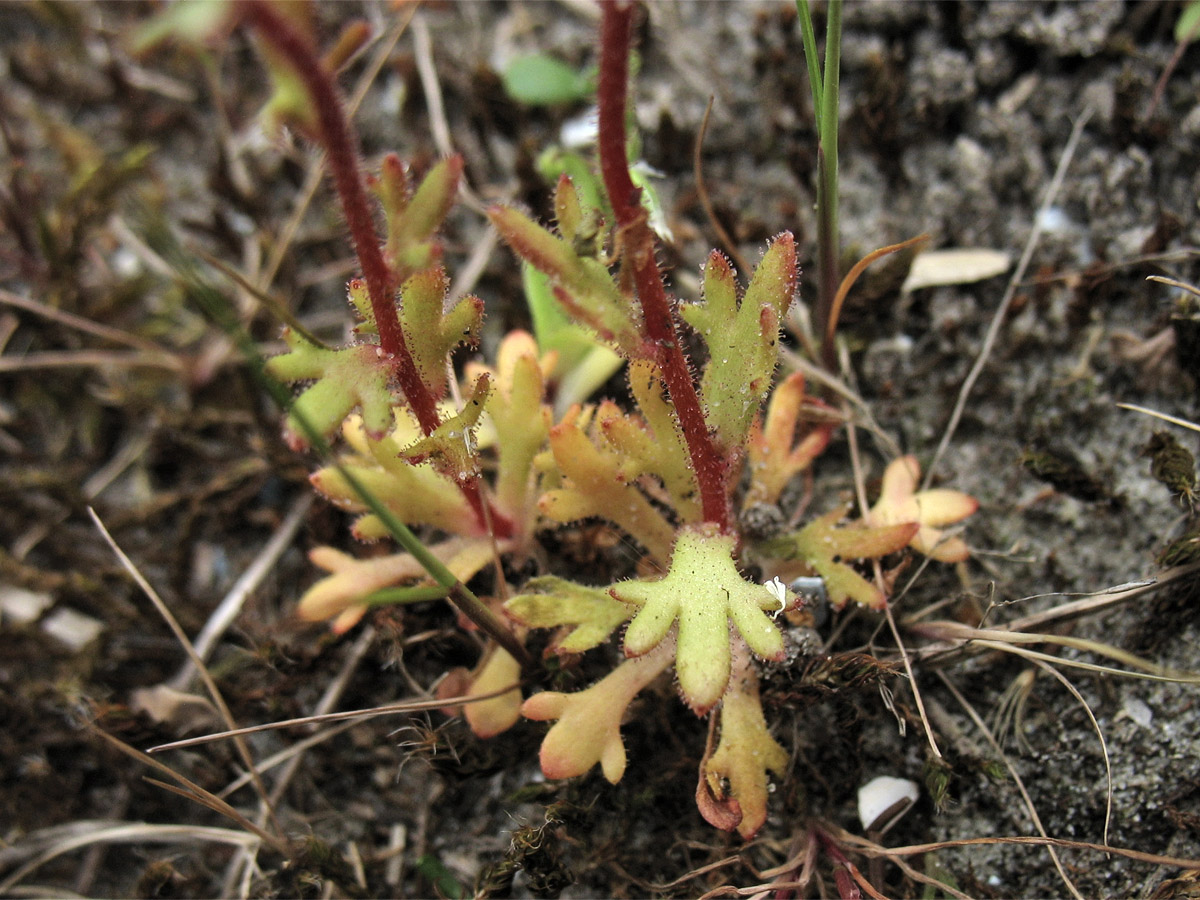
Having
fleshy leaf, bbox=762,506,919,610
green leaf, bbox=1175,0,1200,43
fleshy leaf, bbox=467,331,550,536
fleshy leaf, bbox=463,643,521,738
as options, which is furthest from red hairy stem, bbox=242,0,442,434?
green leaf, bbox=1175,0,1200,43

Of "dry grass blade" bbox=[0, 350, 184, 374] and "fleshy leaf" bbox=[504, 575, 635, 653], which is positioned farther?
"dry grass blade" bbox=[0, 350, 184, 374]

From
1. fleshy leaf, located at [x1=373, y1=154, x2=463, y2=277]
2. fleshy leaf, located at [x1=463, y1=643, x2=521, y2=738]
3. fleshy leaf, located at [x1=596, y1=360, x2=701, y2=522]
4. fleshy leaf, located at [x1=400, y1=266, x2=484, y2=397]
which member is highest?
fleshy leaf, located at [x1=373, y1=154, x2=463, y2=277]

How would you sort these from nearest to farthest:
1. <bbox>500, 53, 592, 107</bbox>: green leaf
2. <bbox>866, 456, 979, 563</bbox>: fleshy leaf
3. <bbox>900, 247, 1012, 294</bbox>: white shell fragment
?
<bbox>866, 456, 979, 563</bbox>: fleshy leaf
<bbox>900, 247, 1012, 294</bbox>: white shell fragment
<bbox>500, 53, 592, 107</bbox>: green leaf

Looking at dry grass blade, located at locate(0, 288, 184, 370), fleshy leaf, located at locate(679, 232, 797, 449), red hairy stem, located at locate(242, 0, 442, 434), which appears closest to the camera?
red hairy stem, located at locate(242, 0, 442, 434)

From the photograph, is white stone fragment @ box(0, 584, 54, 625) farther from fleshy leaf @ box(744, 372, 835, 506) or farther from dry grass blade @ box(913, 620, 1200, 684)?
dry grass blade @ box(913, 620, 1200, 684)

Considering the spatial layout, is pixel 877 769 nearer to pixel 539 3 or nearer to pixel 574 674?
pixel 574 674

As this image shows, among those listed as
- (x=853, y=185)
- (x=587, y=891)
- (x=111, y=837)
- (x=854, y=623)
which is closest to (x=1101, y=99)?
(x=853, y=185)

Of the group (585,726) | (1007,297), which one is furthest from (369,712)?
(1007,297)

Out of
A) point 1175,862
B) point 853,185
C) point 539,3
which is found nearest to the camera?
point 1175,862
